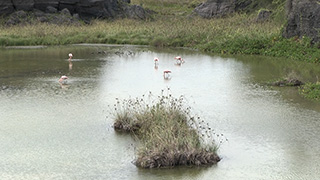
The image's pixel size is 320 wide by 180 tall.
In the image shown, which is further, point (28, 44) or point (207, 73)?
point (28, 44)

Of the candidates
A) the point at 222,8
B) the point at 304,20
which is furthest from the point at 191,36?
the point at 222,8

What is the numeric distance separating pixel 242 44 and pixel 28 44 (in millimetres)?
10658

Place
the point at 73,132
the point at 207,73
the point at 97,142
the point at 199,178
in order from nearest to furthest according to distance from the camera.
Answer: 1. the point at 199,178
2. the point at 97,142
3. the point at 73,132
4. the point at 207,73

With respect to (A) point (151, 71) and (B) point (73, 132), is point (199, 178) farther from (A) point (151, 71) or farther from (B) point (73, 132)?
(A) point (151, 71)

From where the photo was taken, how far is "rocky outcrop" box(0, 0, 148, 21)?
115ft

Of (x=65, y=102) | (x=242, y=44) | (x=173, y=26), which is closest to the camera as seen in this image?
(x=65, y=102)

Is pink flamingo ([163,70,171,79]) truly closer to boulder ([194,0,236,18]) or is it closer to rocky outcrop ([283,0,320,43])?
rocky outcrop ([283,0,320,43])

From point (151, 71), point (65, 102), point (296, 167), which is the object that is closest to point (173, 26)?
point (151, 71)

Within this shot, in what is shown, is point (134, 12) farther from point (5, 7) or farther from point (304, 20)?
point (304, 20)

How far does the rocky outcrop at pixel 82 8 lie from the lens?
35094 millimetres

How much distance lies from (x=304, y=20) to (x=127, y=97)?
11035 millimetres

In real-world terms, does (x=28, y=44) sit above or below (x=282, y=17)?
below

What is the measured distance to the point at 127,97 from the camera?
13.9 meters

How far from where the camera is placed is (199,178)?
8109 millimetres
